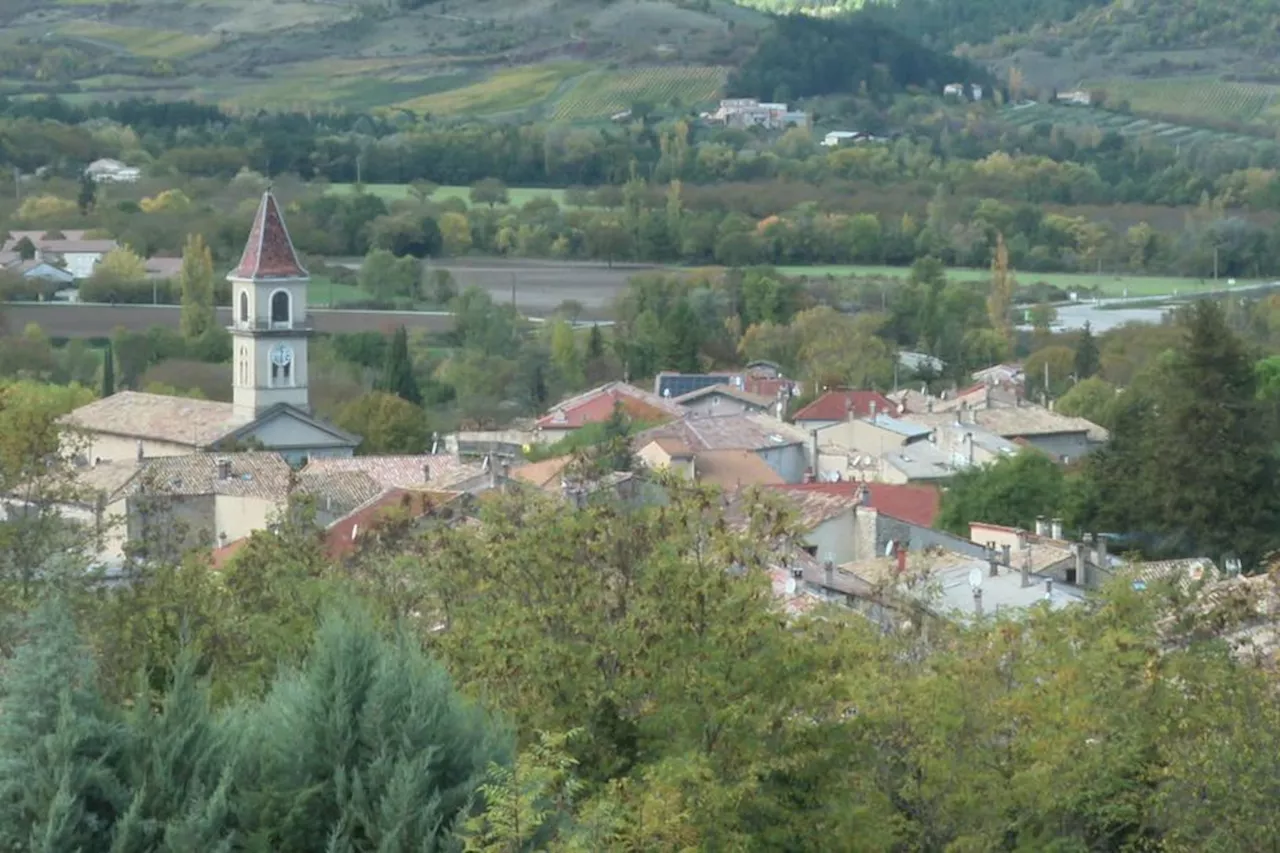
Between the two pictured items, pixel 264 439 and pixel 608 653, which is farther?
pixel 264 439

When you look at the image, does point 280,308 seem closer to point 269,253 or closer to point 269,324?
point 269,324

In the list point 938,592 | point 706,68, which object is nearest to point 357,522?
point 938,592

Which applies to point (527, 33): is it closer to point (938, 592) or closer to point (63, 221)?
point (63, 221)

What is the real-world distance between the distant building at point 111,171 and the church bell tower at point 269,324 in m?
66.6

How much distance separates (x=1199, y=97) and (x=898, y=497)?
136m

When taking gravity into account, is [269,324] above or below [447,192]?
above

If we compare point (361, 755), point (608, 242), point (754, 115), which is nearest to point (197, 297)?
point (608, 242)

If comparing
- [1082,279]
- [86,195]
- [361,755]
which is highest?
[361,755]

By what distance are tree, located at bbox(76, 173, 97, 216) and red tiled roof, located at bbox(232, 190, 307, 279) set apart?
5321 cm

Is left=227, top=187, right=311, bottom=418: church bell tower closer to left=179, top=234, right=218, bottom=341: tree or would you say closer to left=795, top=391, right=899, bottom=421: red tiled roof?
left=795, top=391, right=899, bottom=421: red tiled roof

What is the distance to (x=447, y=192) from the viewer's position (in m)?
129

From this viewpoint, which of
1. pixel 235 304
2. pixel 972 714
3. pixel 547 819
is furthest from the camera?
pixel 235 304

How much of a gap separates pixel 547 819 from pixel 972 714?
17.3 ft

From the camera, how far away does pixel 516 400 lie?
69438 mm
